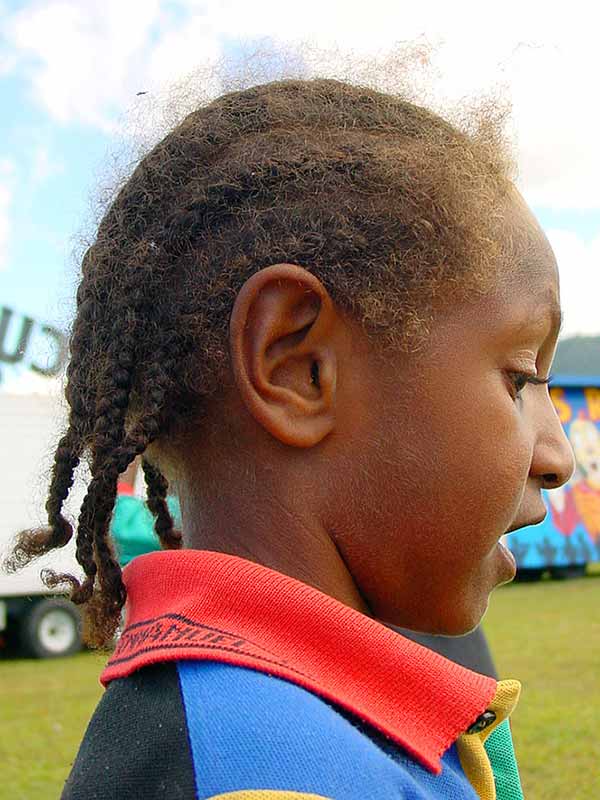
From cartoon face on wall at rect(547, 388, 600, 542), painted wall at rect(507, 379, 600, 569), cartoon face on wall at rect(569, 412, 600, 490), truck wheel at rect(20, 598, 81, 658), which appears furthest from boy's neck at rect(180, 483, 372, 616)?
cartoon face on wall at rect(569, 412, 600, 490)

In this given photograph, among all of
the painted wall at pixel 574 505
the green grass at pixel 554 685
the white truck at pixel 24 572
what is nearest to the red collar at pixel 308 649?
the green grass at pixel 554 685

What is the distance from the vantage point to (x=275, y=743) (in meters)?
1.08

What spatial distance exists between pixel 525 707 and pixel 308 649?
242 inches

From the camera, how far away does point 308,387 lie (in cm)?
141

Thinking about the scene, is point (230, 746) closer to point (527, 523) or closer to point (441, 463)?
point (441, 463)

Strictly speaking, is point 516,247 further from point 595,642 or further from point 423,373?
point 595,642

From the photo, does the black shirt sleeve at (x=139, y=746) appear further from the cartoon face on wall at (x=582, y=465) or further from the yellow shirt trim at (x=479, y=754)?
the cartoon face on wall at (x=582, y=465)

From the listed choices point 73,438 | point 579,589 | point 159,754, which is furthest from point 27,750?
point 579,589

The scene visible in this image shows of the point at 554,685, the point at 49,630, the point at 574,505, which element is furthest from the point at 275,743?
the point at 574,505

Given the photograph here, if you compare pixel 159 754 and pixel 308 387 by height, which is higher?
pixel 308 387

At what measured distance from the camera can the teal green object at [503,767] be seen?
162cm

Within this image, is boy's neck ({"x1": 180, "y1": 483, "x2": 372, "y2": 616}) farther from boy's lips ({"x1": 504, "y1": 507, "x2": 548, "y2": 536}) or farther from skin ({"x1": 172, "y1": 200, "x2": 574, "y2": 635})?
boy's lips ({"x1": 504, "y1": 507, "x2": 548, "y2": 536})

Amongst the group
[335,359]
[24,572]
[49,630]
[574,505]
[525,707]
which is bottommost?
[49,630]

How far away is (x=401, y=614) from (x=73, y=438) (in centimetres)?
57
